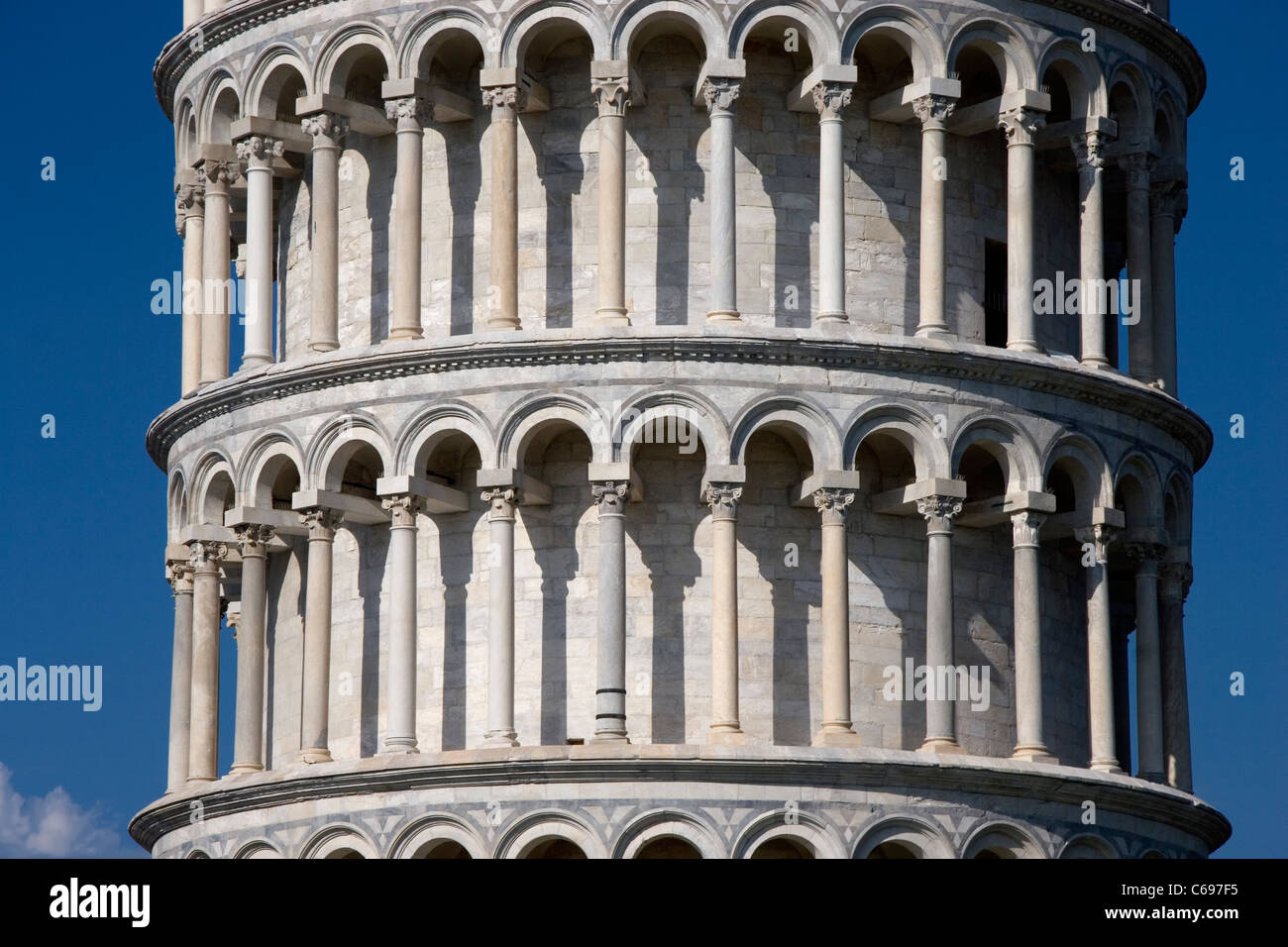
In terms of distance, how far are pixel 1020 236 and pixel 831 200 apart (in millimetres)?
2635

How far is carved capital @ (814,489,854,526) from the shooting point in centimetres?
4075

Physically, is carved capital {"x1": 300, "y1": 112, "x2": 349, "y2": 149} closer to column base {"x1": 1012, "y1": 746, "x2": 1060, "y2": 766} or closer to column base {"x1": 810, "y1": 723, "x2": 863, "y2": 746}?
column base {"x1": 810, "y1": 723, "x2": 863, "y2": 746}

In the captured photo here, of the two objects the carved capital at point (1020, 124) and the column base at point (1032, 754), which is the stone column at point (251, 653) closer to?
the column base at point (1032, 754)

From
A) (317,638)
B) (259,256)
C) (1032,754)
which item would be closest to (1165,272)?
(1032,754)

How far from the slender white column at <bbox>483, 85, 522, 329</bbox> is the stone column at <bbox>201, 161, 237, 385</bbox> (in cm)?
452

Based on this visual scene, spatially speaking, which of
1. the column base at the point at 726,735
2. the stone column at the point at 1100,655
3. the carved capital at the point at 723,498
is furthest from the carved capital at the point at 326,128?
the stone column at the point at 1100,655

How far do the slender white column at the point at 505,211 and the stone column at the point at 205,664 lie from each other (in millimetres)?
5353

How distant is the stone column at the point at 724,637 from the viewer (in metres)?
39.7

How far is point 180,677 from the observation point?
44.2 meters

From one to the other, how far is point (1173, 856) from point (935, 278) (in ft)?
26.1

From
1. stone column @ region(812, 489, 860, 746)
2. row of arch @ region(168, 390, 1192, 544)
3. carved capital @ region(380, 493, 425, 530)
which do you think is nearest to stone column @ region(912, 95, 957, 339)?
row of arch @ region(168, 390, 1192, 544)

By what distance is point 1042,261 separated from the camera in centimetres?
4422

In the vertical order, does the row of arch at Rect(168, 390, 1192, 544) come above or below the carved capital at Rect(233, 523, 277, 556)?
above
